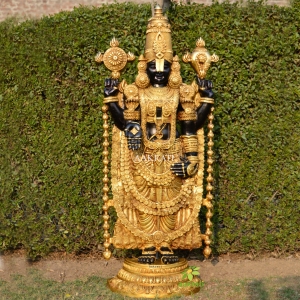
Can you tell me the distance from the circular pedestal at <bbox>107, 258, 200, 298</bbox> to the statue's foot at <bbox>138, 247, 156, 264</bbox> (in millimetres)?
40

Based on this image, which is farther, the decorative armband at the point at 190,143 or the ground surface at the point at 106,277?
the decorative armband at the point at 190,143

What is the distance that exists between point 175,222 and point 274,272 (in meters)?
1.61

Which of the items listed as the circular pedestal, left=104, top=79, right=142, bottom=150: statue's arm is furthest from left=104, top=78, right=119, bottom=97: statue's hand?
the circular pedestal

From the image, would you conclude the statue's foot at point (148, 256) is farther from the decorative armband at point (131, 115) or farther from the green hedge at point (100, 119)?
the decorative armband at point (131, 115)

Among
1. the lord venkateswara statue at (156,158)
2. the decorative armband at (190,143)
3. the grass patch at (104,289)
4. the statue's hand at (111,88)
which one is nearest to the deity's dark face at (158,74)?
the lord venkateswara statue at (156,158)

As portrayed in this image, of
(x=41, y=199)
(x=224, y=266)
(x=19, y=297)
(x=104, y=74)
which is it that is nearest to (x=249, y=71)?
(x=104, y=74)

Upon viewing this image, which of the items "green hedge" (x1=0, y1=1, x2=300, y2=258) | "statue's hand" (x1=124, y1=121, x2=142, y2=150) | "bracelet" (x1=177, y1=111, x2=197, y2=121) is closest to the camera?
"statue's hand" (x1=124, y1=121, x2=142, y2=150)

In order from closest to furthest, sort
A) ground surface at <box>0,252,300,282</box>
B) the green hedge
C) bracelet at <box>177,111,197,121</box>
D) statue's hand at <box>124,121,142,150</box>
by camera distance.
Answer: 1. statue's hand at <box>124,121,142,150</box>
2. bracelet at <box>177,111,197,121</box>
3. the green hedge
4. ground surface at <box>0,252,300,282</box>

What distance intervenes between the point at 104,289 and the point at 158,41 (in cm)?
261

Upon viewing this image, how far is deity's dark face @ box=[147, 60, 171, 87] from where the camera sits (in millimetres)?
4820

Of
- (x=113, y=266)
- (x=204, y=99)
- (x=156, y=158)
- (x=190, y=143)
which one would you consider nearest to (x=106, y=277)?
(x=113, y=266)

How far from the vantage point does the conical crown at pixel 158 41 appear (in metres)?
4.78

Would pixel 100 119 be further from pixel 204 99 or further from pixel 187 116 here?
pixel 204 99

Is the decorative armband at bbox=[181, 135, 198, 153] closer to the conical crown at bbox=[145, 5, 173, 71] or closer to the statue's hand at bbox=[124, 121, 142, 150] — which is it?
the statue's hand at bbox=[124, 121, 142, 150]
